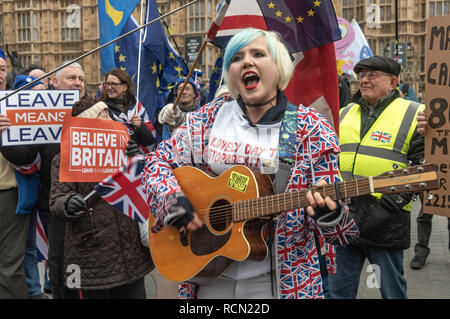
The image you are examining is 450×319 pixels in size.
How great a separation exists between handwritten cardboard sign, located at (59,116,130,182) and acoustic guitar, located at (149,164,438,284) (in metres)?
0.97

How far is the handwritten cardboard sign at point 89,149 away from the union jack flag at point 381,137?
5.07ft

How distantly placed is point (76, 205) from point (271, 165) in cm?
134

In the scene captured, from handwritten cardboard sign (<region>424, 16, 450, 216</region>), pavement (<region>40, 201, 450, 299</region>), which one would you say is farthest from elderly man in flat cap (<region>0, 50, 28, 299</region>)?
handwritten cardboard sign (<region>424, 16, 450, 216</region>)

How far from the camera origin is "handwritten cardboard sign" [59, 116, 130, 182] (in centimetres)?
290

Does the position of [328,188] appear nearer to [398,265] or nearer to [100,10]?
[398,265]

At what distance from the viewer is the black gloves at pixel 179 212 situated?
1723 mm

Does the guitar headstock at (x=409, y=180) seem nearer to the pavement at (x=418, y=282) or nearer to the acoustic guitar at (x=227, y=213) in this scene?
the acoustic guitar at (x=227, y=213)

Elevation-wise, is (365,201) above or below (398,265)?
above

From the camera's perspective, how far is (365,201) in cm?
327

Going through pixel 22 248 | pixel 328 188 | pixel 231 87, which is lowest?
pixel 22 248

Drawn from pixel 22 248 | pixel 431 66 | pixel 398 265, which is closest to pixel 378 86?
pixel 431 66

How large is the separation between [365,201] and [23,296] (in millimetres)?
2449

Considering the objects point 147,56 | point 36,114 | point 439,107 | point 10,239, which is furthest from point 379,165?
point 147,56

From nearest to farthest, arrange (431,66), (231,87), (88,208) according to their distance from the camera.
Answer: (231,87) → (431,66) → (88,208)
